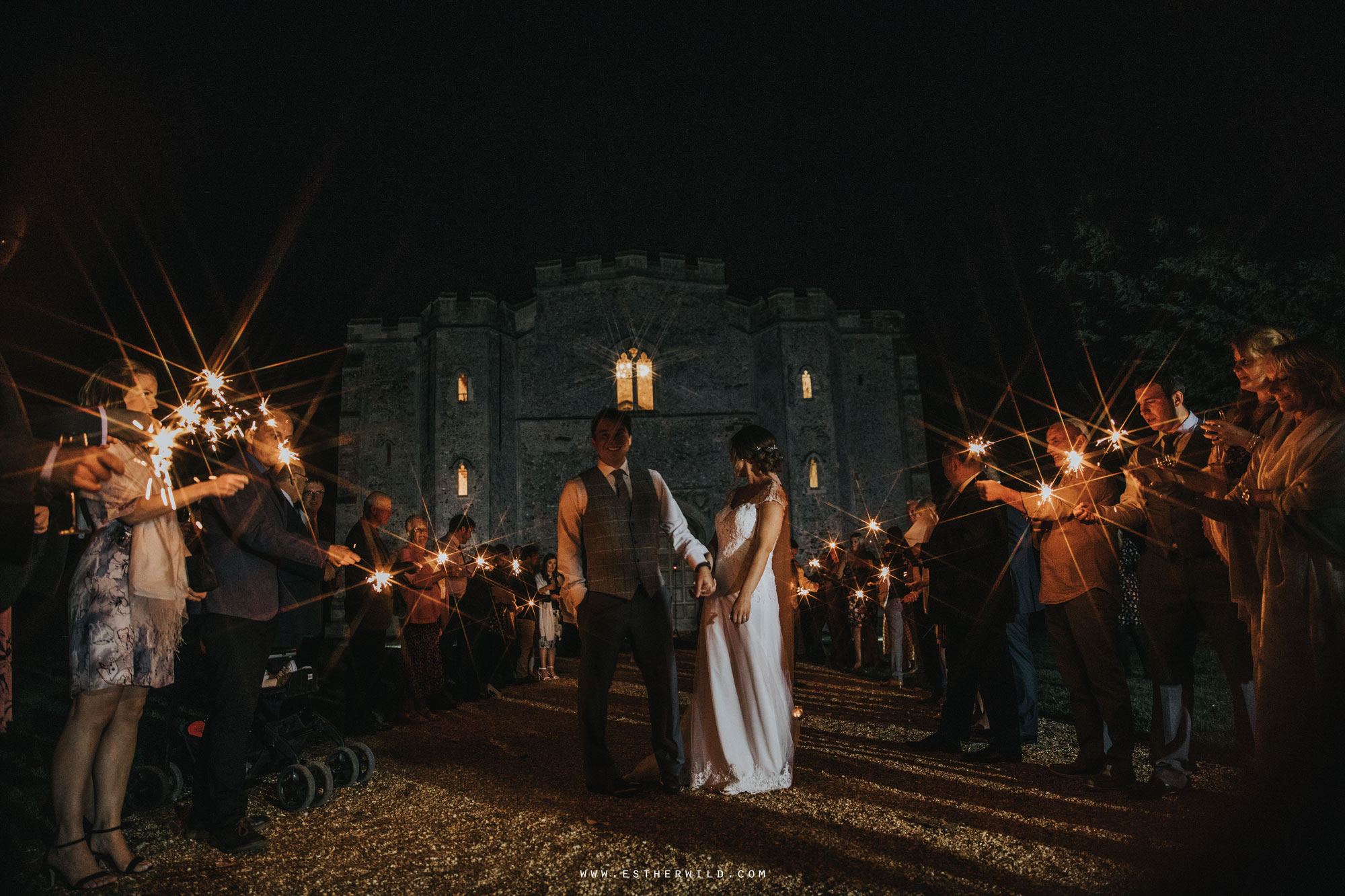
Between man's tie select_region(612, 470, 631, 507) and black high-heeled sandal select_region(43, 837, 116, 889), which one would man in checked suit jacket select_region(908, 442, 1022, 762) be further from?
black high-heeled sandal select_region(43, 837, 116, 889)

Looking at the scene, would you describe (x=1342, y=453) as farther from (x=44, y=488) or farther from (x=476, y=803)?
(x=44, y=488)

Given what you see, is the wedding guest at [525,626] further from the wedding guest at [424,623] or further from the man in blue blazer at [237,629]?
the man in blue blazer at [237,629]

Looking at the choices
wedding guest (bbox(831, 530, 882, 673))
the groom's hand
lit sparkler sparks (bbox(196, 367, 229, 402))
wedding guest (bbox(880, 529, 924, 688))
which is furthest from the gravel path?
wedding guest (bbox(831, 530, 882, 673))

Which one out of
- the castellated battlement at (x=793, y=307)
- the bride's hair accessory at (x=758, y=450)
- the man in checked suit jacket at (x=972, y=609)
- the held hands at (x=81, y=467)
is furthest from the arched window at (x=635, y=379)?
the held hands at (x=81, y=467)

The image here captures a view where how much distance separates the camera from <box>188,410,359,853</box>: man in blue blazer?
3451mm

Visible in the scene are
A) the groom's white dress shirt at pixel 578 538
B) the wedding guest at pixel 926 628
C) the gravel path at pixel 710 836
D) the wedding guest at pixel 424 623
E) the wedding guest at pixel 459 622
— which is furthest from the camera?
the wedding guest at pixel 459 622

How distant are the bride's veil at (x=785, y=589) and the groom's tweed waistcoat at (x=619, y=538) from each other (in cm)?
70

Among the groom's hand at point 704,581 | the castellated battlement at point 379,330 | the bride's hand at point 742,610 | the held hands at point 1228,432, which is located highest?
the castellated battlement at point 379,330

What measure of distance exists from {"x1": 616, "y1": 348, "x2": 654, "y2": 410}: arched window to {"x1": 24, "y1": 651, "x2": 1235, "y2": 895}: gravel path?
65.9ft

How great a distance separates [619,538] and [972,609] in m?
2.57

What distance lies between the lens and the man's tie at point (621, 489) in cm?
432

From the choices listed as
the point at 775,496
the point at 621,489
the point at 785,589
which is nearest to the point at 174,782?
the point at 621,489

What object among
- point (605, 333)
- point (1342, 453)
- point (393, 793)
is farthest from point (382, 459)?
point (1342, 453)

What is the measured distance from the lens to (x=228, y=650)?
350cm
